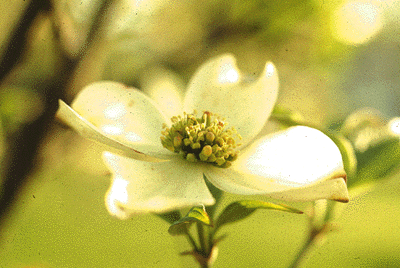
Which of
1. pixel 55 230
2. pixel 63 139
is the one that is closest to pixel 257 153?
pixel 63 139

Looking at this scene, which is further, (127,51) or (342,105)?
(342,105)

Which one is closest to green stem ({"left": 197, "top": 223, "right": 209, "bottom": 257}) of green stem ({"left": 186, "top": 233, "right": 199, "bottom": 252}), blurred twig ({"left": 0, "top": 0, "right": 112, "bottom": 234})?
green stem ({"left": 186, "top": 233, "right": 199, "bottom": 252})

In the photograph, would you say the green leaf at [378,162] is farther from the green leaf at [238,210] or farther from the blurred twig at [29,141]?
the blurred twig at [29,141]

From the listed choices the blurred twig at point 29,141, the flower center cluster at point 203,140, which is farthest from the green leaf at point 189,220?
the blurred twig at point 29,141

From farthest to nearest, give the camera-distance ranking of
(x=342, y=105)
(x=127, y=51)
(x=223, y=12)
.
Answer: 1. (x=342, y=105)
2. (x=223, y=12)
3. (x=127, y=51)

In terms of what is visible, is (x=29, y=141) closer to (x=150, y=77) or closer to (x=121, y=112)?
(x=121, y=112)

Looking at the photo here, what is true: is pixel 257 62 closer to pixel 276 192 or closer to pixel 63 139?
pixel 63 139
